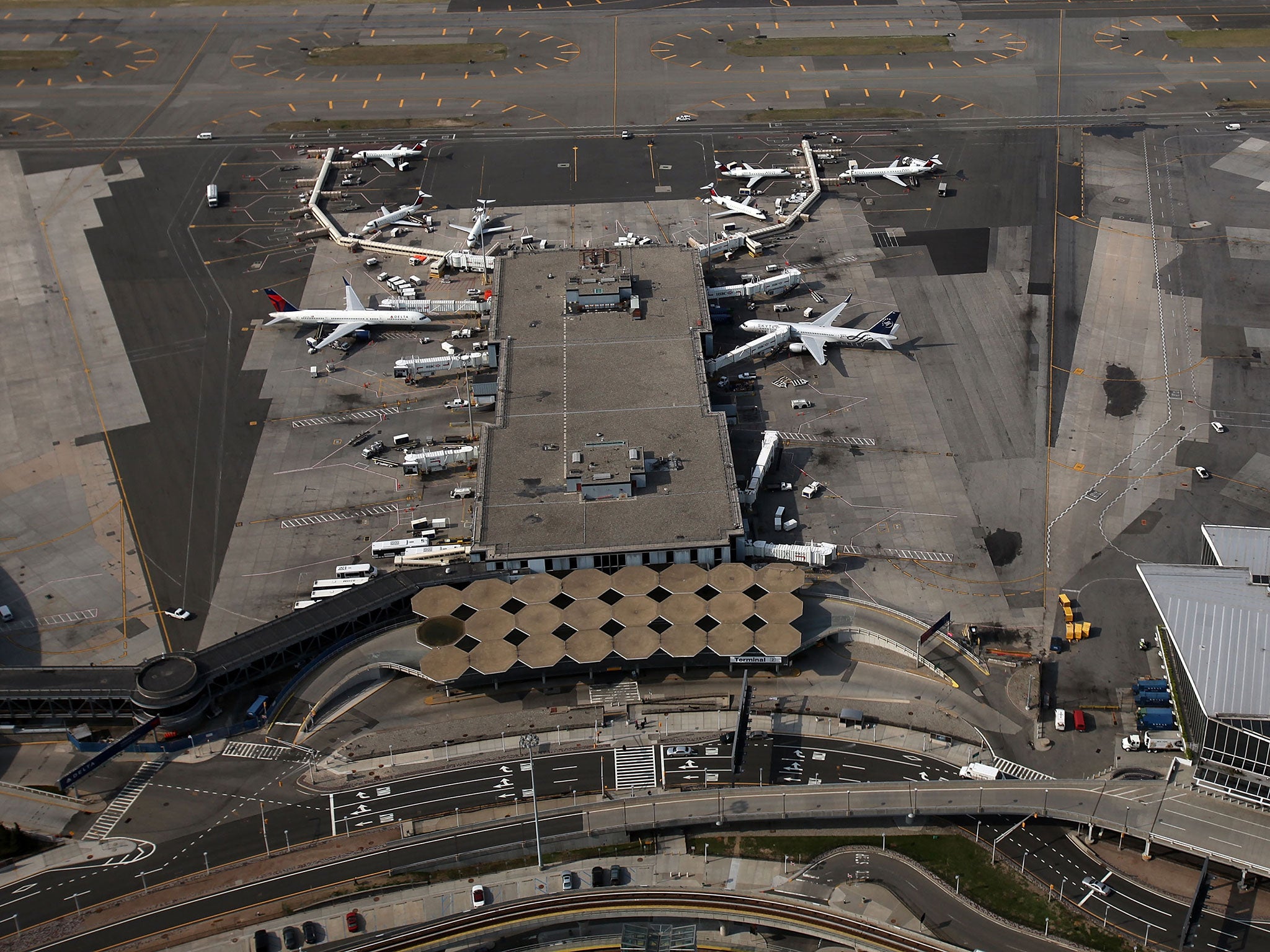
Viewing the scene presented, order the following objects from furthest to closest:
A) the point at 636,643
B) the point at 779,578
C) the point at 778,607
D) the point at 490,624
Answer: the point at 779,578
the point at 778,607
the point at 490,624
the point at 636,643

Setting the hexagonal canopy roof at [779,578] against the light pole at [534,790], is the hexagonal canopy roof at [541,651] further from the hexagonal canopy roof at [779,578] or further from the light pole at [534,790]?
the hexagonal canopy roof at [779,578]

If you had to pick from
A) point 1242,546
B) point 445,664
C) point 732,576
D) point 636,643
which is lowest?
point 445,664

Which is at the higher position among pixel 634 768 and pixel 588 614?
pixel 588 614

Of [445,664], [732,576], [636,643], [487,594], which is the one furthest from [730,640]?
[445,664]

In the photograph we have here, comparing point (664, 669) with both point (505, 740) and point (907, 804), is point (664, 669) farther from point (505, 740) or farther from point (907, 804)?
point (907, 804)

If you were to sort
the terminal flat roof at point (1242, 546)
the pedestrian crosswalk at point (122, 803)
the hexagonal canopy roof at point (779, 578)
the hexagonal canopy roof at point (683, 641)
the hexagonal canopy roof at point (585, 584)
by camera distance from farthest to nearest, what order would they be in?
1. the hexagonal canopy roof at point (779, 578)
2. the hexagonal canopy roof at point (585, 584)
3. the terminal flat roof at point (1242, 546)
4. the hexagonal canopy roof at point (683, 641)
5. the pedestrian crosswalk at point (122, 803)

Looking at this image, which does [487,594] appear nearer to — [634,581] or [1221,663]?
[634,581]

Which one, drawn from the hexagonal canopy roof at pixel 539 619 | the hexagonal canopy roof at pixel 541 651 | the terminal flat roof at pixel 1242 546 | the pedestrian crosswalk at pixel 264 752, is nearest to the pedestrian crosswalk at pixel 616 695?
the hexagonal canopy roof at pixel 541 651
